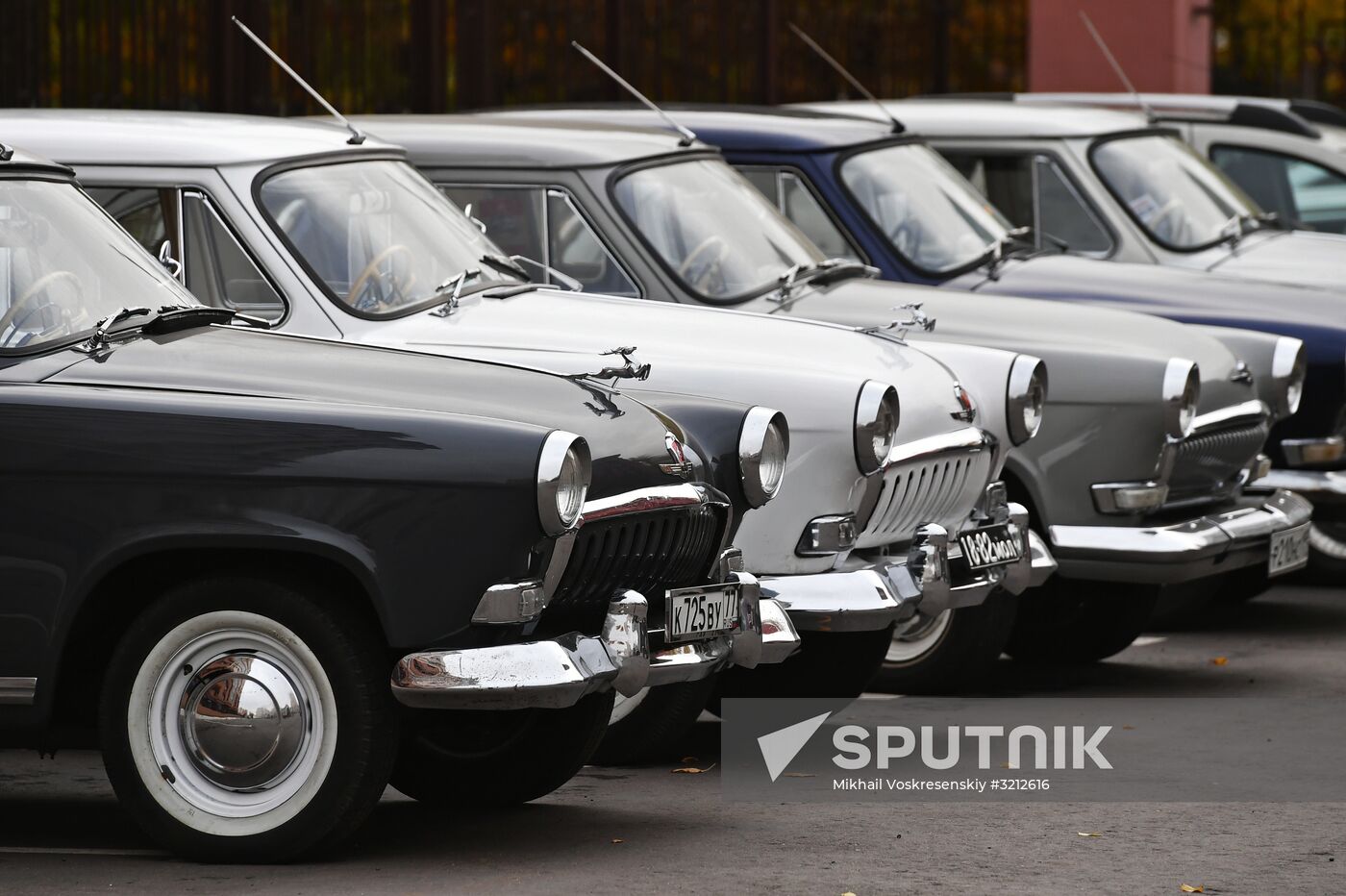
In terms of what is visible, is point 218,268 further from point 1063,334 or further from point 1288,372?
point 1288,372

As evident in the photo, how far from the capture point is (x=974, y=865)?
19.6 feet

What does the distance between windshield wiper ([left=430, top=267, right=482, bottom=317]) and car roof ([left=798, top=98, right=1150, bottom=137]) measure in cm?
398

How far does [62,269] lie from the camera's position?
6.20 m

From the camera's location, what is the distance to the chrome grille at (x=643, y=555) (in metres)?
5.81

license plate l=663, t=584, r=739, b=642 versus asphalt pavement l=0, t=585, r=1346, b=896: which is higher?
license plate l=663, t=584, r=739, b=642

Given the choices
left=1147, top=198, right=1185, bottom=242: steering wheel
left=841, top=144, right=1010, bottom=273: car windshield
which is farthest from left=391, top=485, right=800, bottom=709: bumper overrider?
left=1147, top=198, right=1185, bottom=242: steering wheel

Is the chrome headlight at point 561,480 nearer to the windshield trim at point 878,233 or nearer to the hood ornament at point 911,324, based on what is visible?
the hood ornament at point 911,324

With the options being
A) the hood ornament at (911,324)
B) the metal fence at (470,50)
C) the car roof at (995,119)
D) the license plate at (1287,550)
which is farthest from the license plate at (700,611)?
the metal fence at (470,50)

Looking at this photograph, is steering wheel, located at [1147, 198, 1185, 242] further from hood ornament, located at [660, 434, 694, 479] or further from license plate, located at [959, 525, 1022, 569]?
hood ornament, located at [660, 434, 694, 479]

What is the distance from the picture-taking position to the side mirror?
7031 millimetres

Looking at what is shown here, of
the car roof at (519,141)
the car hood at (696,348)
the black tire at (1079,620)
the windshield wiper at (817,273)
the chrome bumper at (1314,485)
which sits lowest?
the black tire at (1079,620)

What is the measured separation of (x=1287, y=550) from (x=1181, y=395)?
0.90 meters

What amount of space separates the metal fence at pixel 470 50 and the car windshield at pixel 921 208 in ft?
15.7

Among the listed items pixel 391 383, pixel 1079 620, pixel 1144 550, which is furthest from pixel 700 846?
pixel 1079 620
